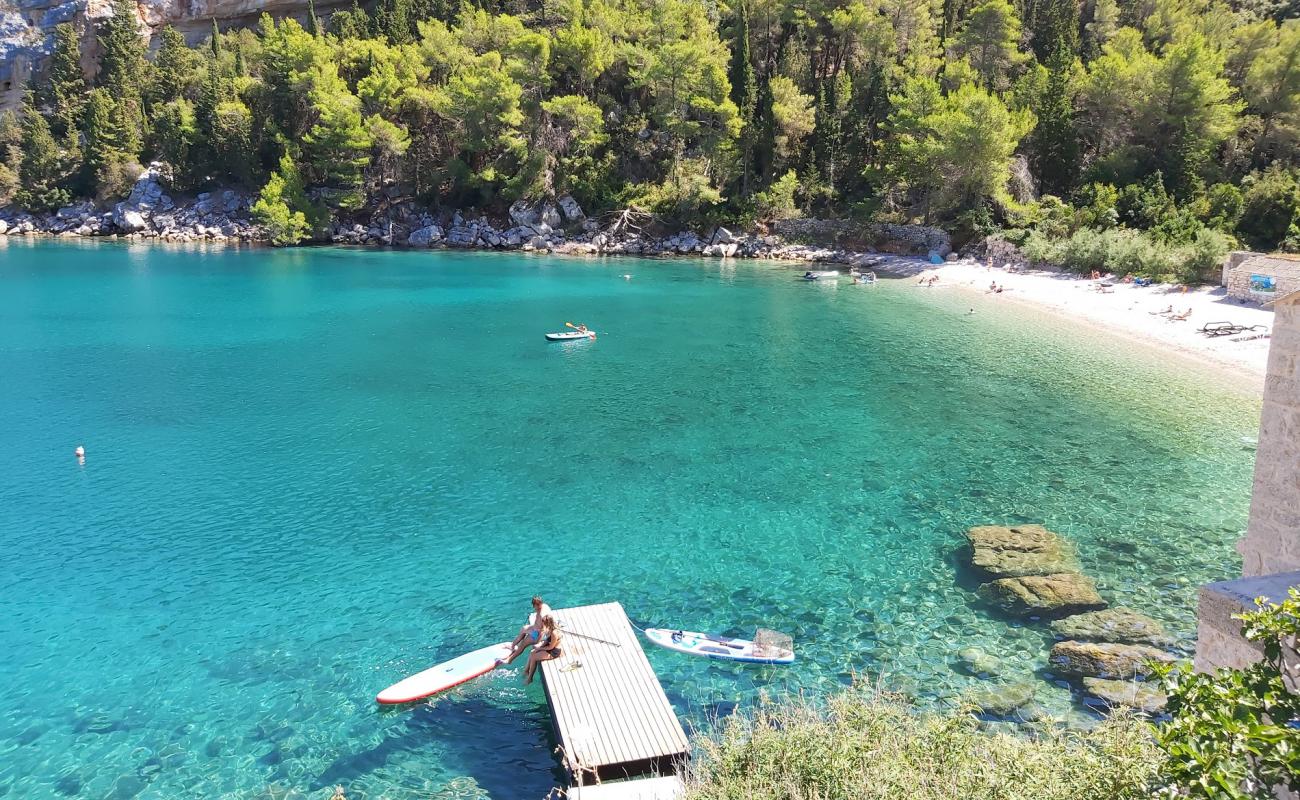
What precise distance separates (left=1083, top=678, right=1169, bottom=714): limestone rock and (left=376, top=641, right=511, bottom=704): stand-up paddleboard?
9.41 meters

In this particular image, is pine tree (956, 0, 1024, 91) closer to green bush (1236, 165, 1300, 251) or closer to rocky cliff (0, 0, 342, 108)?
green bush (1236, 165, 1300, 251)

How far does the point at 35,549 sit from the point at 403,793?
38.7 feet

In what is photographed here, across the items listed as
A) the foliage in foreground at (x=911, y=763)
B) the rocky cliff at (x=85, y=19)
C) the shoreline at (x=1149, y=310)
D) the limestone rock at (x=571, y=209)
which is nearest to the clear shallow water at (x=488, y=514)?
the shoreline at (x=1149, y=310)

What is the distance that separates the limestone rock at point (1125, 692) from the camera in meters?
11.0

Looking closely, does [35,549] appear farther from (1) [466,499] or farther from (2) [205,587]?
(1) [466,499]

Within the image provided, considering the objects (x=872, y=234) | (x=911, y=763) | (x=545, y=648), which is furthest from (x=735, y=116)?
(x=911, y=763)

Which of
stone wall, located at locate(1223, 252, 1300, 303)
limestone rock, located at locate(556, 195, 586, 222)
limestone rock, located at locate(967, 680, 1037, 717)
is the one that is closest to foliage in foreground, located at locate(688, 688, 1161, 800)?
limestone rock, located at locate(967, 680, 1037, 717)

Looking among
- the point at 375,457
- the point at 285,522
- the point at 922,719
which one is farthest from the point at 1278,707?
the point at 375,457

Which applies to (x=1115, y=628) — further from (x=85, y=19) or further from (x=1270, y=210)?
(x=85, y=19)

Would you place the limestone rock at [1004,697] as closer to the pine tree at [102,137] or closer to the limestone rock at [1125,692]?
the limestone rock at [1125,692]

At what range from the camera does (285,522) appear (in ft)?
57.1

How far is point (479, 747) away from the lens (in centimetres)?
1078

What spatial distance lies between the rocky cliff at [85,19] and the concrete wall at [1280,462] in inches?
4397

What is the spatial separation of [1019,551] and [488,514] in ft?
39.4
